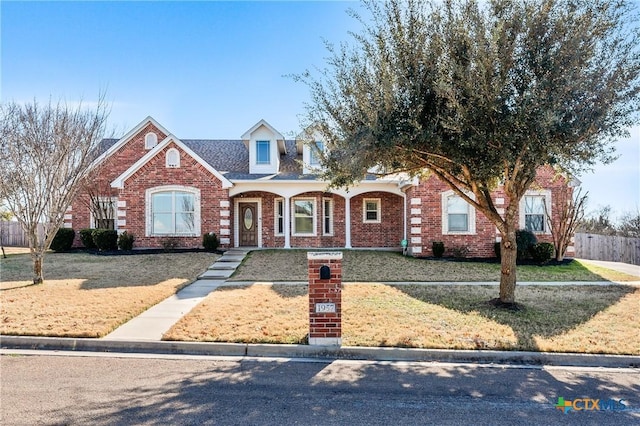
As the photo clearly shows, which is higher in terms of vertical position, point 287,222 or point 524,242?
point 287,222

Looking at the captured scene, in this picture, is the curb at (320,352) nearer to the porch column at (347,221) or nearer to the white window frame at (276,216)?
the porch column at (347,221)

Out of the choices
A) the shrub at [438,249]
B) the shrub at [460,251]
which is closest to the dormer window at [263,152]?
the shrub at [438,249]

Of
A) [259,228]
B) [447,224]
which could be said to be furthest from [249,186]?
[447,224]

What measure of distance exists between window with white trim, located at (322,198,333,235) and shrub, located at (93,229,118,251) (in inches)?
356

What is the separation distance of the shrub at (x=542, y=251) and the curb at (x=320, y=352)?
10.4 m

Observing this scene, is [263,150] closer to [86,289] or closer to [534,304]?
[86,289]

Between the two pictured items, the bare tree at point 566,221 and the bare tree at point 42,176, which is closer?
the bare tree at point 42,176

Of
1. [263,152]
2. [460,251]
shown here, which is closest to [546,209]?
[460,251]

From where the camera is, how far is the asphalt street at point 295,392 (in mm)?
3980

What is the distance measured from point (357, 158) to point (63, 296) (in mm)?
7344

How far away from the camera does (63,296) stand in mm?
9367

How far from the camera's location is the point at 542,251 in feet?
50.6

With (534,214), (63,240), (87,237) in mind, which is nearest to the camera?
(534,214)

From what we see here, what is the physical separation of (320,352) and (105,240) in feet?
47.5
